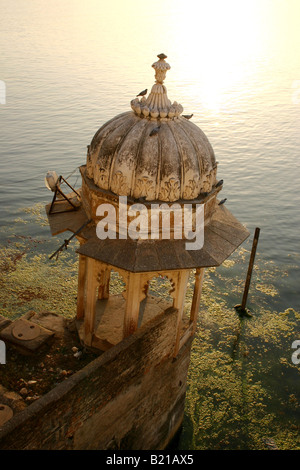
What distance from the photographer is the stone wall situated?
668cm

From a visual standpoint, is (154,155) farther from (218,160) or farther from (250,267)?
(218,160)

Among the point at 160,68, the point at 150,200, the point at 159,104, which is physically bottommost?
the point at 150,200

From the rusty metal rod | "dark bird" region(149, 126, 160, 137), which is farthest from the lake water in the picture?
"dark bird" region(149, 126, 160, 137)

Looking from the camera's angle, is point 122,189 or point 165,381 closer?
point 122,189

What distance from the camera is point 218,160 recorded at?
2875 cm

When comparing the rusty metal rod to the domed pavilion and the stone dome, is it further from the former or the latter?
the stone dome

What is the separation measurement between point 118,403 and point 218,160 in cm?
2258

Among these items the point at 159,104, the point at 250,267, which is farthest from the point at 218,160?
the point at 159,104

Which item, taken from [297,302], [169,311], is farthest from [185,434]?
[297,302]

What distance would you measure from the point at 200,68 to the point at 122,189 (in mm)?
42115

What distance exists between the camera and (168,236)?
8.39 meters

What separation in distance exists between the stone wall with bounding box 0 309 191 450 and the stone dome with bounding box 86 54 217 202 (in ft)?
8.81

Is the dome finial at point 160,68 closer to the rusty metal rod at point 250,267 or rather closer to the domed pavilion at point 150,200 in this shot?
the domed pavilion at point 150,200

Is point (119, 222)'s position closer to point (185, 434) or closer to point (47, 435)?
point (47, 435)
